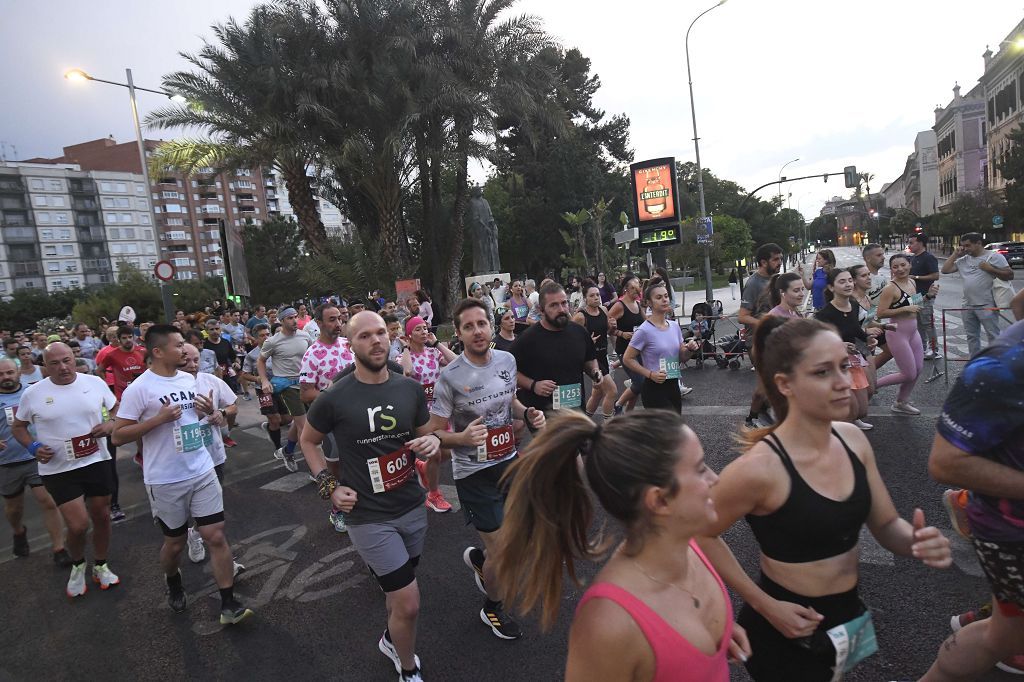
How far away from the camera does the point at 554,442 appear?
164 cm

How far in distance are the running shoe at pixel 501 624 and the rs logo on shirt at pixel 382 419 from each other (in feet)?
4.27

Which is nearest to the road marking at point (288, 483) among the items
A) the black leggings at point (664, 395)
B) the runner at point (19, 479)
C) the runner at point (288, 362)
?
the runner at point (288, 362)

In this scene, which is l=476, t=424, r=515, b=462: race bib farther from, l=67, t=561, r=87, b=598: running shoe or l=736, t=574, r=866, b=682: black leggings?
l=67, t=561, r=87, b=598: running shoe

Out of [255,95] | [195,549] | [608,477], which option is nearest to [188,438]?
[195,549]

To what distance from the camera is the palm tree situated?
19.4 m

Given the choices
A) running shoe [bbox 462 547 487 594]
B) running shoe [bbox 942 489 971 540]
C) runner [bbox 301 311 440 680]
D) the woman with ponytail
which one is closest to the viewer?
the woman with ponytail

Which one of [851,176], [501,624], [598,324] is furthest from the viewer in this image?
[851,176]

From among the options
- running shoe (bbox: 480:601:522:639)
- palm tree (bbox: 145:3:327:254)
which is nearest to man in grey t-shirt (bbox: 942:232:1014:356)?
running shoe (bbox: 480:601:522:639)

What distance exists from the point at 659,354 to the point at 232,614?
4012 millimetres

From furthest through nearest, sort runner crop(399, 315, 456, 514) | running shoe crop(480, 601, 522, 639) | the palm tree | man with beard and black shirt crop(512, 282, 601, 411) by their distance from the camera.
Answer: the palm tree
runner crop(399, 315, 456, 514)
man with beard and black shirt crop(512, 282, 601, 411)
running shoe crop(480, 601, 522, 639)

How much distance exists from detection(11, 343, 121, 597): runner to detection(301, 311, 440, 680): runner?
2.74 meters

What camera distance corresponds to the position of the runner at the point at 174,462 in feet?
13.5

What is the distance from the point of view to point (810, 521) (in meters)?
1.96

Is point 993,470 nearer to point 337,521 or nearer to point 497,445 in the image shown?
point 497,445
